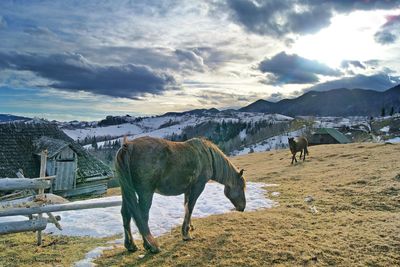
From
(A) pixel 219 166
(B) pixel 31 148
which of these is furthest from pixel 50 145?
(A) pixel 219 166

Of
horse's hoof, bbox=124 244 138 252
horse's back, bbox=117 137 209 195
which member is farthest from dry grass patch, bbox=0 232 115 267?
horse's back, bbox=117 137 209 195

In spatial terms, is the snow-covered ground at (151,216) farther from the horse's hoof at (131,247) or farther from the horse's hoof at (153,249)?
the horse's hoof at (153,249)

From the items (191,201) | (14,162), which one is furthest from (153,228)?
(14,162)

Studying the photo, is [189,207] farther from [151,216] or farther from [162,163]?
[151,216]

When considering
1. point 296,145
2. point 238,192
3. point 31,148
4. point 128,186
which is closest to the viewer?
point 128,186

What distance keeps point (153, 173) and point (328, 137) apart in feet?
172

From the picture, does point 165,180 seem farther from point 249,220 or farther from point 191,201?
point 249,220

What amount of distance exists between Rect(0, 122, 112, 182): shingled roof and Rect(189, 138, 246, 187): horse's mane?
71.9 ft

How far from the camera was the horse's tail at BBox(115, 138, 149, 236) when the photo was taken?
23.1 feet

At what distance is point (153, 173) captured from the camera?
23.6 ft

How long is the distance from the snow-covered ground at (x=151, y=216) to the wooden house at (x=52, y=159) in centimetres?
1783

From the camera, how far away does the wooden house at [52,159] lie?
88.3 ft

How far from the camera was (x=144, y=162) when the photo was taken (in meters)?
7.11

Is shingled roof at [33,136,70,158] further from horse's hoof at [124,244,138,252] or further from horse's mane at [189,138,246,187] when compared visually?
horse's hoof at [124,244,138,252]
